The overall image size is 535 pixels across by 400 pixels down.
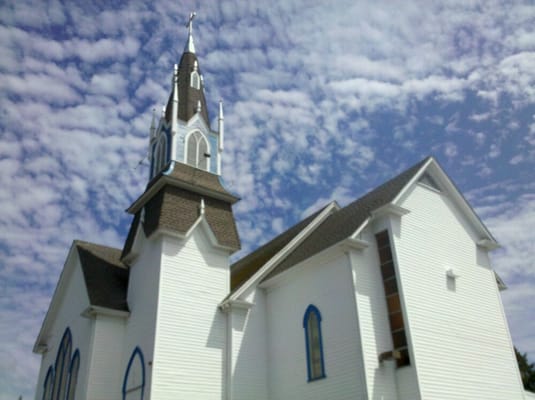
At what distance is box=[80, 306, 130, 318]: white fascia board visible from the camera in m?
21.1

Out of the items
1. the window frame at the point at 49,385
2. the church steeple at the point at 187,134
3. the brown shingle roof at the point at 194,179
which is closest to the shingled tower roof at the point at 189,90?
the church steeple at the point at 187,134

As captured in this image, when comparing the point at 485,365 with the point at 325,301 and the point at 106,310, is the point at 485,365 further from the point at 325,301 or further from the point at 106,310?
the point at 106,310

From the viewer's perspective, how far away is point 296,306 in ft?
65.6

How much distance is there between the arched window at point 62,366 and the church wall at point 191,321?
683 centimetres

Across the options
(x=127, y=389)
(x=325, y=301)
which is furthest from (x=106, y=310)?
(x=325, y=301)

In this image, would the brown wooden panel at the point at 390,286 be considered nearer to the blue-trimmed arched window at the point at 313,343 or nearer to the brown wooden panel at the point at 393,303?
the brown wooden panel at the point at 393,303

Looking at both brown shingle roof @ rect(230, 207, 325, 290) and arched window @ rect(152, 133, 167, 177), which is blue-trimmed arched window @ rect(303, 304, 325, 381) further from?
arched window @ rect(152, 133, 167, 177)

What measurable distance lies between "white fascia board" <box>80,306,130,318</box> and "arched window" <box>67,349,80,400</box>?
7.15 feet

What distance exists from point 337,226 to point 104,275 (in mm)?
11210

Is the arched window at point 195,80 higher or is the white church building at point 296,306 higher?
the arched window at point 195,80

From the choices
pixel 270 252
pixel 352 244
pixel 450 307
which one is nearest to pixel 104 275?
pixel 270 252

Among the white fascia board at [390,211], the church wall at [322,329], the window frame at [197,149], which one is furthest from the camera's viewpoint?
the window frame at [197,149]

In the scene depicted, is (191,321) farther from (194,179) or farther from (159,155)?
(159,155)

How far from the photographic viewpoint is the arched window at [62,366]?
2324cm
